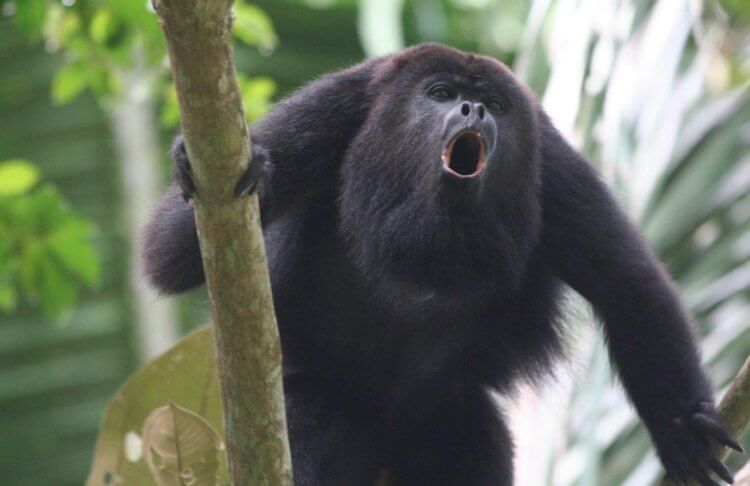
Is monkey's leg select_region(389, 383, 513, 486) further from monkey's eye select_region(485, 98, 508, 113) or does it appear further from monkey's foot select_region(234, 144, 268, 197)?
monkey's foot select_region(234, 144, 268, 197)

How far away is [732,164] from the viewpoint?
12.1 feet

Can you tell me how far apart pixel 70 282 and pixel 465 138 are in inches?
47.2

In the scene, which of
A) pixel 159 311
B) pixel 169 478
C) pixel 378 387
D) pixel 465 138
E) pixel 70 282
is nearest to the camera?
pixel 169 478

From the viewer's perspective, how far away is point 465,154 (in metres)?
2.97

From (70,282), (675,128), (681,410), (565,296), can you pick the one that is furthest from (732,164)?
(70,282)

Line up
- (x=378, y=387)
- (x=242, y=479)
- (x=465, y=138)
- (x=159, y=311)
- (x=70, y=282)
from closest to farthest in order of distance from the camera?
(x=242, y=479) < (x=465, y=138) < (x=378, y=387) < (x=70, y=282) < (x=159, y=311)

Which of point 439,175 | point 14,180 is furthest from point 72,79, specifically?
point 439,175

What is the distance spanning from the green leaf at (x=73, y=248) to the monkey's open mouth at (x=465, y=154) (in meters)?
1.03

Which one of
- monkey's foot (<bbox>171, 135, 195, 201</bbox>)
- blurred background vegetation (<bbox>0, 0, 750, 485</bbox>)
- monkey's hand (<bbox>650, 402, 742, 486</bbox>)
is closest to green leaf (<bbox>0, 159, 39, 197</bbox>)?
blurred background vegetation (<bbox>0, 0, 750, 485</bbox>)

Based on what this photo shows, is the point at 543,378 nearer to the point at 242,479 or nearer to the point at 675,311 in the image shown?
the point at 675,311

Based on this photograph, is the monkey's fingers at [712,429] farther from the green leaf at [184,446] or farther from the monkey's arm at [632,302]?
the green leaf at [184,446]

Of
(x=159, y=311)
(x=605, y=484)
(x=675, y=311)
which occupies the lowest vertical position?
(x=605, y=484)

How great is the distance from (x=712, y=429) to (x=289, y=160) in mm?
1193

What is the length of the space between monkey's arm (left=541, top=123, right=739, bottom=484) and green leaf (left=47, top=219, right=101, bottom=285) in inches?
48.4
